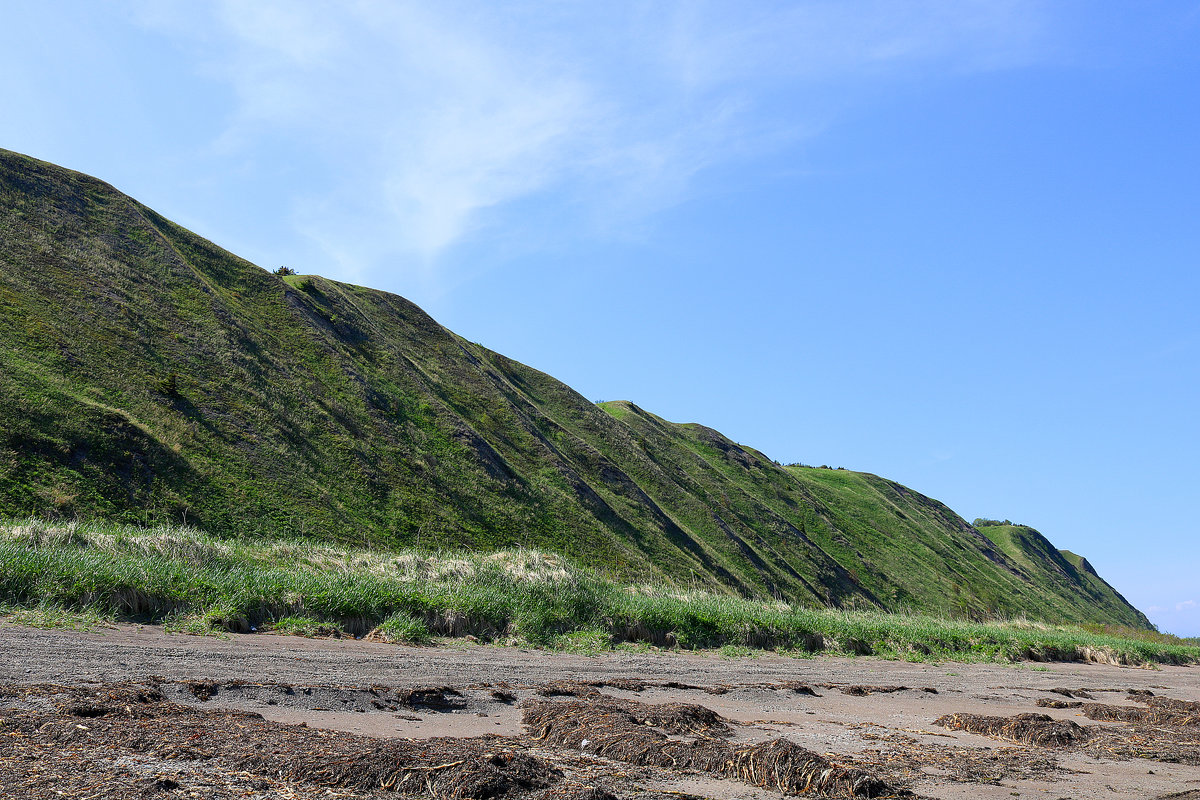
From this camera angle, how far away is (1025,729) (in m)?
8.12

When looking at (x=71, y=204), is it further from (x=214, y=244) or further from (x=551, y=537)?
(x=551, y=537)

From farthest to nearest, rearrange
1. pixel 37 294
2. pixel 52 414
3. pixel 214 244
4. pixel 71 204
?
pixel 214 244
pixel 71 204
pixel 37 294
pixel 52 414

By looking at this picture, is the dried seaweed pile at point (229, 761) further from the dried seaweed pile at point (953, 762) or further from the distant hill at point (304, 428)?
the distant hill at point (304, 428)

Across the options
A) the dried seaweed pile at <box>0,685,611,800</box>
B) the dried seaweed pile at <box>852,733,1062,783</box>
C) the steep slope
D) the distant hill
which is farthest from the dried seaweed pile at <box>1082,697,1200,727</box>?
the steep slope

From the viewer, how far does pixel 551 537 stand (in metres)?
Result: 35.2

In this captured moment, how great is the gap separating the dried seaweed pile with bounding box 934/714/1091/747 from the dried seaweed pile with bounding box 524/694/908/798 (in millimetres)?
3253

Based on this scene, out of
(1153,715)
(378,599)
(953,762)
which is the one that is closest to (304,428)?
(378,599)

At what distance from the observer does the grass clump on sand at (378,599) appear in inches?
427

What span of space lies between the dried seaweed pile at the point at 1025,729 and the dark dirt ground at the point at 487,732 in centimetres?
3

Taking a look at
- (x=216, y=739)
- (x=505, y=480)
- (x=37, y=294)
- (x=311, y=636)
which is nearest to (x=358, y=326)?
(x=505, y=480)

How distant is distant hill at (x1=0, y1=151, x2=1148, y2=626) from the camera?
911 inches

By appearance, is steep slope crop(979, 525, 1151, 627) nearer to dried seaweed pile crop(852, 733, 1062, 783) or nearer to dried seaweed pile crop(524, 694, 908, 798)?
dried seaweed pile crop(852, 733, 1062, 783)

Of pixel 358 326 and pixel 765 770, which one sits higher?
pixel 358 326

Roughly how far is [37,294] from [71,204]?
9.30 metres
